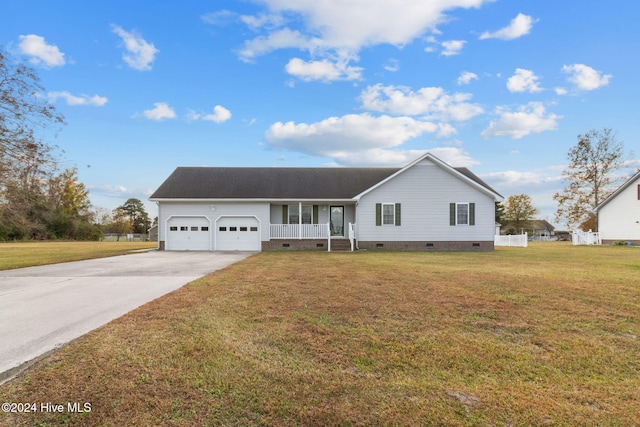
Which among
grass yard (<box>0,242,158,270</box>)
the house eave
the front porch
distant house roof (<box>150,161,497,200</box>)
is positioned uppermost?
distant house roof (<box>150,161,497,200</box>)

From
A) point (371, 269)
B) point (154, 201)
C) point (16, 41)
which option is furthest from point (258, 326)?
point (154, 201)

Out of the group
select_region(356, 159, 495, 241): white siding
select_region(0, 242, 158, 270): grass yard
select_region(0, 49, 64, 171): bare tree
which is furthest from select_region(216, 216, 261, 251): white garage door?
select_region(0, 49, 64, 171): bare tree

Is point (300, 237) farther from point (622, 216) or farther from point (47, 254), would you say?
point (622, 216)

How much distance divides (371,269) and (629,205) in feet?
94.2

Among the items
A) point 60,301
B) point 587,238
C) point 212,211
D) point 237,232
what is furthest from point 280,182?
point 587,238

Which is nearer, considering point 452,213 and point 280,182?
point 452,213

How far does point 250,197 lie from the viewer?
20.8 meters

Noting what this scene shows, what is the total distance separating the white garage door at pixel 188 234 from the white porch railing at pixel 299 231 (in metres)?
4.12

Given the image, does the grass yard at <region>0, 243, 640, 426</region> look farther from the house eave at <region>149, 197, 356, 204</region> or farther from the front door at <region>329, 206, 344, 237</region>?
the front door at <region>329, 206, 344, 237</region>

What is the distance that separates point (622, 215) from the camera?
2812 centimetres

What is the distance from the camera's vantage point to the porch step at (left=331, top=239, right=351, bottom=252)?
20.1 metres

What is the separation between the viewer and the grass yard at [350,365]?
8.57ft

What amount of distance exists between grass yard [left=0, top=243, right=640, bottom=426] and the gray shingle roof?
15178 mm

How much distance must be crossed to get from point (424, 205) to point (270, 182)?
32.5ft
